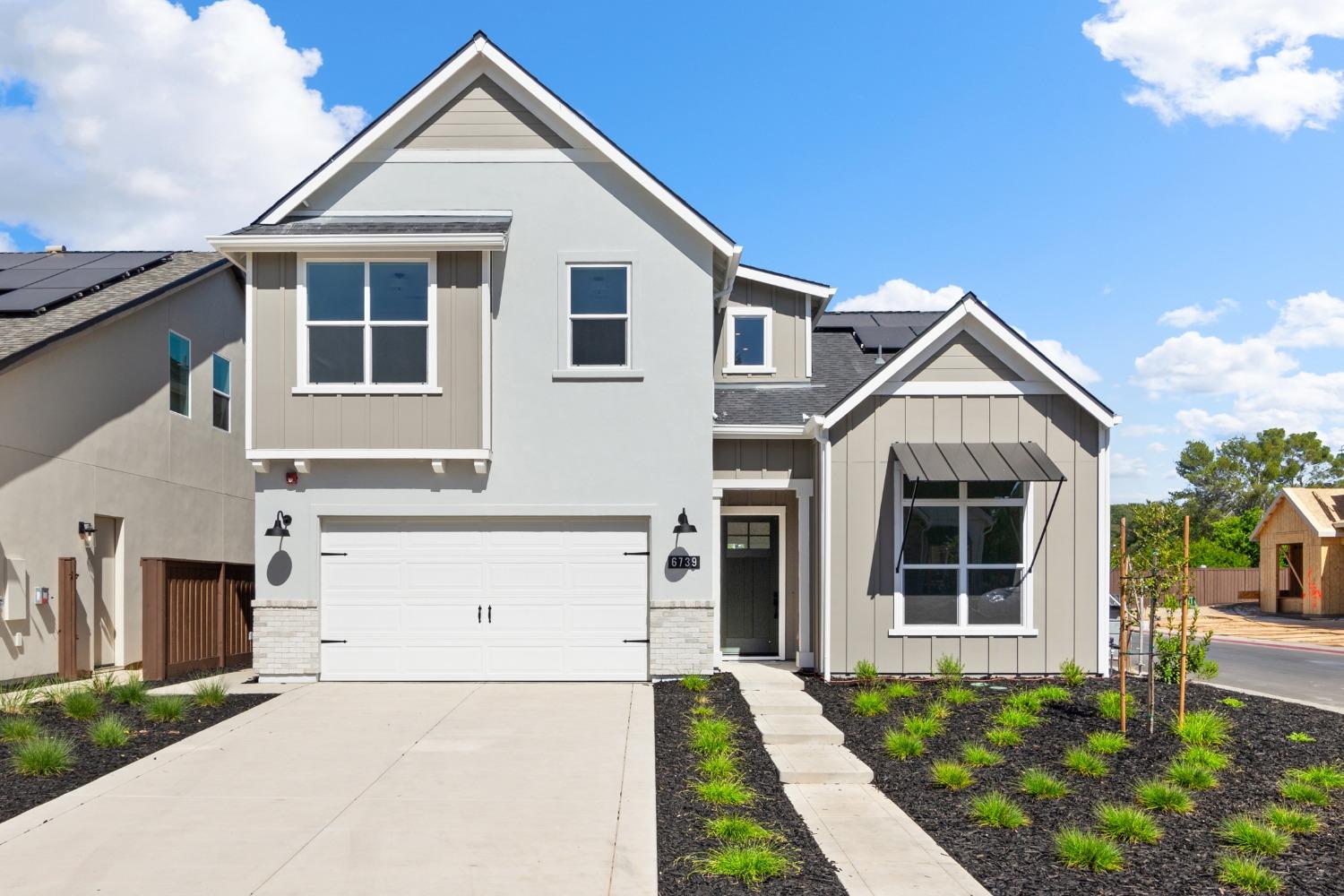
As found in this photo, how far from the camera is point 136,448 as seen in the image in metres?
16.2

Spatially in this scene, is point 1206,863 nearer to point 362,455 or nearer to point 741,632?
point 741,632

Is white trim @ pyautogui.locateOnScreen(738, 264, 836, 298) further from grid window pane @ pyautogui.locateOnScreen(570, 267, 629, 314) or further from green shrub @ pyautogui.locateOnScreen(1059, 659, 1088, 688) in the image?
green shrub @ pyautogui.locateOnScreen(1059, 659, 1088, 688)

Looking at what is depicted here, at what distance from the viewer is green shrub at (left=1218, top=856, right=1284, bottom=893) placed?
6.21 m

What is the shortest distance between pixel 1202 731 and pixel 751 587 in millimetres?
6783

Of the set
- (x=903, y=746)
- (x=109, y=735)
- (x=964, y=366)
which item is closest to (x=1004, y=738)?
(x=903, y=746)

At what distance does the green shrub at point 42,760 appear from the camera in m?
8.57

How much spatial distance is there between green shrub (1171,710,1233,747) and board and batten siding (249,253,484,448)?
8.23 m

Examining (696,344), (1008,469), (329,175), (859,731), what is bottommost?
(859,731)

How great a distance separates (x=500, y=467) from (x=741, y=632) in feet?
14.4

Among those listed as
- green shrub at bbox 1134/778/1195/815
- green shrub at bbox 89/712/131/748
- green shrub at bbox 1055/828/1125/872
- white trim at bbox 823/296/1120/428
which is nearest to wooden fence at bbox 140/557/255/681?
green shrub at bbox 89/712/131/748

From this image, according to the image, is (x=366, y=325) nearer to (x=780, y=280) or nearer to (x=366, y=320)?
(x=366, y=320)

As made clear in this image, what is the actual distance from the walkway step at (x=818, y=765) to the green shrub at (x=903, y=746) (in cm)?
35

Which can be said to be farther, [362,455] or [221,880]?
[362,455]

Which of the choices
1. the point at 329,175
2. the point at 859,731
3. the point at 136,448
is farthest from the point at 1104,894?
the point at 136,448
